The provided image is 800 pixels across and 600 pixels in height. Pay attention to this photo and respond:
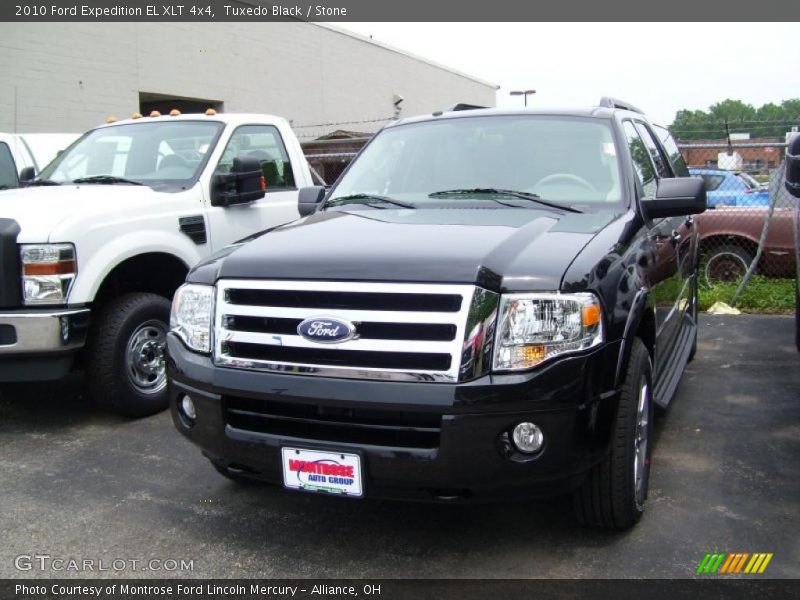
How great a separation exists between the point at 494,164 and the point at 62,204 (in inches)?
108

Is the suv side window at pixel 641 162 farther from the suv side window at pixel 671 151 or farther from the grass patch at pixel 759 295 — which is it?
the grass patch at pixel 759 295

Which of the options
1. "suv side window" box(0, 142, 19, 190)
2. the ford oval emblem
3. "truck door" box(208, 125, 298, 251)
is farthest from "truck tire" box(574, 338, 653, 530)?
"suv side window" box(0, 142, 19, 190)

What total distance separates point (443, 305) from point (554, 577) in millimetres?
1193

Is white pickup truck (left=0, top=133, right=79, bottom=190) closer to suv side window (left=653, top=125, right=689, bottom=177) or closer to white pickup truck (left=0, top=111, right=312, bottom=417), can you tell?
white pickup truck (left=0, top=111, right=312, bottom=417)

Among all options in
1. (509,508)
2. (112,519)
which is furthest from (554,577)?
(112,519)

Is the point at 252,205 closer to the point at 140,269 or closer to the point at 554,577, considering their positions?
the point at 140,269

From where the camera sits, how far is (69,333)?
15.4ft

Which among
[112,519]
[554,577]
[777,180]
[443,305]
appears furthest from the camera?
[777,180]

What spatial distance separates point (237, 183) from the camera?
5.81m

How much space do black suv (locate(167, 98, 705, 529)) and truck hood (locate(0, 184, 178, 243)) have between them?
1628mm

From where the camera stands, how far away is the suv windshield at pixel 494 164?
13.3 feet

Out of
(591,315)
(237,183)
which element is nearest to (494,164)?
(591,315)

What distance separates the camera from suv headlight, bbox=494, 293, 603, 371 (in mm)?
2852

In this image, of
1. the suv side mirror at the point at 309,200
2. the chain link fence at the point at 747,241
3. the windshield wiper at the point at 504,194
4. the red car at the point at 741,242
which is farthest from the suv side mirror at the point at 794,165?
the red car at the point at 741,242
